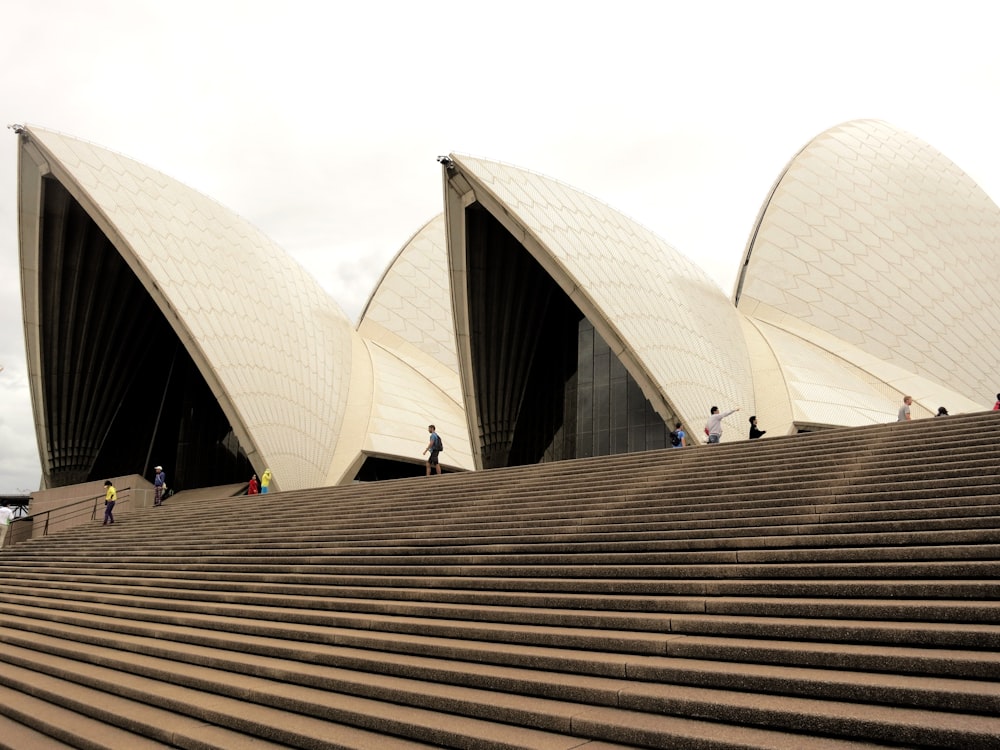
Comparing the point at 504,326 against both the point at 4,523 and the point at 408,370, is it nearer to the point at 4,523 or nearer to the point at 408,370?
the point at 408,370

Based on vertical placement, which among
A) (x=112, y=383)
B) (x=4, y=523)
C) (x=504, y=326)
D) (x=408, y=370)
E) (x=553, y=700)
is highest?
(x=504, y=326)

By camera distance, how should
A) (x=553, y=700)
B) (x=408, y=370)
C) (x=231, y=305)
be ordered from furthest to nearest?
(x=408, y=370), (x=231, y=305), (x=553, y=700)

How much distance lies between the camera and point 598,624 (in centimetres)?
441

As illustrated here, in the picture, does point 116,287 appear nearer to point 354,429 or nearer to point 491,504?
point 354,429

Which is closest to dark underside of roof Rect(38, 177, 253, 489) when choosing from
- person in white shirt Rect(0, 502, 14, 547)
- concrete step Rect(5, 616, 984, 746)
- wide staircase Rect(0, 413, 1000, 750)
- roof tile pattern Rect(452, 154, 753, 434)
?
person in white shirt Rect(0, 502, 14, 547)

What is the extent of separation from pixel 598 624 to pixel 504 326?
1637 centimetres

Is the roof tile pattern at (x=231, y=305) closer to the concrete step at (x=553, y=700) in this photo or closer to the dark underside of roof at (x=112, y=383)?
the dark underside of roof at (x=112, y=383)

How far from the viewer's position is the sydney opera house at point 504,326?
17.6 metres

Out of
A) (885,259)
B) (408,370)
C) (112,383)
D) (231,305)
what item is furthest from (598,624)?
(112,383)

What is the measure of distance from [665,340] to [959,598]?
13.6 meters

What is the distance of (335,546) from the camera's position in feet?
27.8

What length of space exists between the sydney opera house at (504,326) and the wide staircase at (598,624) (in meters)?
9.05

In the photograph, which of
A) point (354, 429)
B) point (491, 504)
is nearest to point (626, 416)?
point (354, 429)

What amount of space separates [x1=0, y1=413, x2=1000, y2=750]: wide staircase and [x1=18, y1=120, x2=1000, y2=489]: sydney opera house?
905cm
